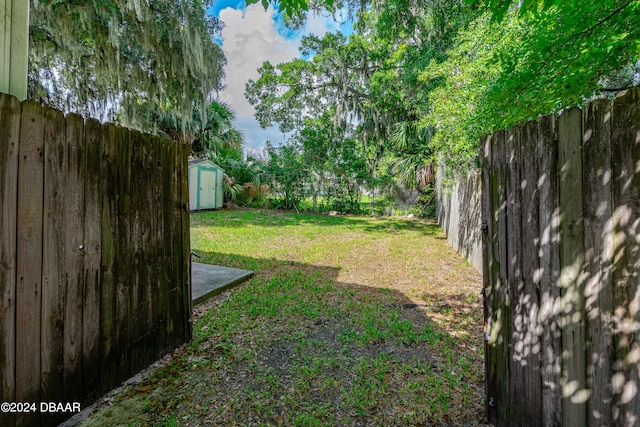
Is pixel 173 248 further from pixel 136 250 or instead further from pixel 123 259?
pixel 123 259

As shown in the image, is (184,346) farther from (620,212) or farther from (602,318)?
(620,212)

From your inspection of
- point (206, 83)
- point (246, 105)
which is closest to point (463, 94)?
point (206, 83)

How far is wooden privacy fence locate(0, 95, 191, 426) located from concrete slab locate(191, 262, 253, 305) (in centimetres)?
127

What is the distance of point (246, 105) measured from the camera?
47.4ft

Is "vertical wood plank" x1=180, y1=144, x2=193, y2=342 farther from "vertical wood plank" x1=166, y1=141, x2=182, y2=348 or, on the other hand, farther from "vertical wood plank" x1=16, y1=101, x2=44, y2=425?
"vertical wood plank" x1=16, y1=101, x2=44, y2=425

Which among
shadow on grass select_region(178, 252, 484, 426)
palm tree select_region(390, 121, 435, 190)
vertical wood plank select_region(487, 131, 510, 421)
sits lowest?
shadow on grass select_region(178, 252, 484, 426)

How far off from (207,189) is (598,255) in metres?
13.9

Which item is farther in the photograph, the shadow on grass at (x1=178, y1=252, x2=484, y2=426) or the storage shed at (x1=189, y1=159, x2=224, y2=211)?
the storage shed at (x1=189, y1=159, x2=224, y2=211)

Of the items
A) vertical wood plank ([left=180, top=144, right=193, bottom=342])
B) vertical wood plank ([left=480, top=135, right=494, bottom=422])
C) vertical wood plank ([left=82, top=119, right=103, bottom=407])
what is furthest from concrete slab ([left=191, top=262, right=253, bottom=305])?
vertical wood plank ([left=480, top=135, right=494, bottom=422])

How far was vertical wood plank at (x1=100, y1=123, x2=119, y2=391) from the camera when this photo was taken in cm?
185

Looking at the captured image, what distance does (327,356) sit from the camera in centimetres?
250

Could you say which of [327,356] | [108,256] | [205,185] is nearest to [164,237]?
[108,256]

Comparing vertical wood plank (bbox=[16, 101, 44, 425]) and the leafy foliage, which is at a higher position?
the leafy foliage

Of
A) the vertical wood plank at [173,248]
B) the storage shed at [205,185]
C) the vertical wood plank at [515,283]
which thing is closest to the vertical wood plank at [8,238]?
the vertical wood plank at [173,248]
